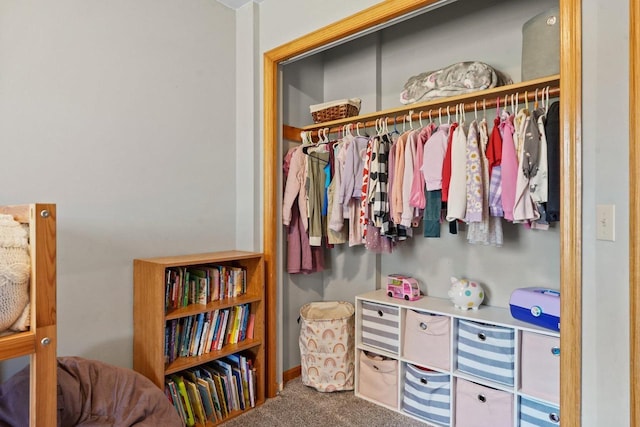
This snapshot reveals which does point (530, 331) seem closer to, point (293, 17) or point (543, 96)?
point (543, 96)

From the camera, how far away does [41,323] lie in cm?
103

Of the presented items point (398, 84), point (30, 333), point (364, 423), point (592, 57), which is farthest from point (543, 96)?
point (30, 333)

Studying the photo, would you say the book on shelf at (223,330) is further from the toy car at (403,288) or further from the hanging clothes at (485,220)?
the hanging clothes at (485,220)

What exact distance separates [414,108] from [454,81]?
256mm

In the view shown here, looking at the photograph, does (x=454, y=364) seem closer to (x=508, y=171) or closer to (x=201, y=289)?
(x=508, y=171)

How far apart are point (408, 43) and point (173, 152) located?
1741mm

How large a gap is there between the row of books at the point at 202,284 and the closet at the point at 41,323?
2.92 ft

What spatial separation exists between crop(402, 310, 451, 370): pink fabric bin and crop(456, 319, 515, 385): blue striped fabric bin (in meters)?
0.07

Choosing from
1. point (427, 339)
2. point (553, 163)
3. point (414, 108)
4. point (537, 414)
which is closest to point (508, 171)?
point (553, 163)

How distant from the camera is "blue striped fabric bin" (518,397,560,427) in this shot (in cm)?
174

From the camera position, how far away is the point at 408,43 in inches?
102

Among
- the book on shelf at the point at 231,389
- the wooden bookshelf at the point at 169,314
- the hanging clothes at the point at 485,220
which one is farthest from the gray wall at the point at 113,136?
the hanging clothes at the point at 485,220

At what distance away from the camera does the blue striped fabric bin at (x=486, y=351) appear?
187cm

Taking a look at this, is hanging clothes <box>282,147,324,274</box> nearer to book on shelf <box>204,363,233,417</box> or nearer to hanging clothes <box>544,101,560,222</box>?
book on shelf <box>204,363,233,417</box>
